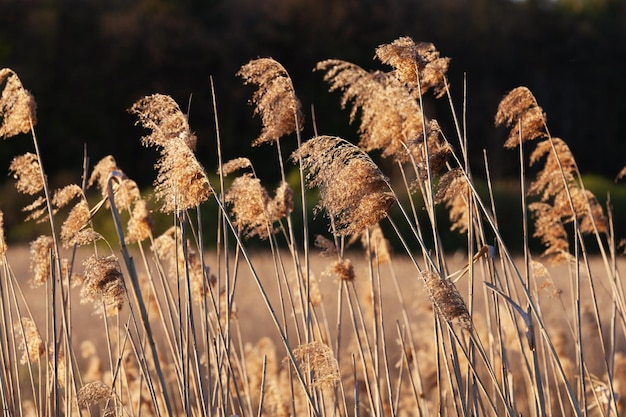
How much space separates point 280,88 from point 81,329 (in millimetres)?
4138

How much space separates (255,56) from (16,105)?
2199 cm

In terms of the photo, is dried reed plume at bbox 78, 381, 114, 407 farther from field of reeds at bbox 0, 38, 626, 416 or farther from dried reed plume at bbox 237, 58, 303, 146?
dried reed plume at bbox 237, 58, 303, 146

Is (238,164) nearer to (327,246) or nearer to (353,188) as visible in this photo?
(327,246)

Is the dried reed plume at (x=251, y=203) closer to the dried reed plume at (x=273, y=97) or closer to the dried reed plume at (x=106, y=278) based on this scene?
the dried reed plume at (x=273, y=97)

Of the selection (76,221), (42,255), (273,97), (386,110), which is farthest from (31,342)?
(386,110)

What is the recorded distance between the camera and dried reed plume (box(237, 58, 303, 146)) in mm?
2461

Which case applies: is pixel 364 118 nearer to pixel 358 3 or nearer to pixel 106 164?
pixel 106 164

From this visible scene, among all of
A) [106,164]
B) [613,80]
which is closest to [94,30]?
[613,80]

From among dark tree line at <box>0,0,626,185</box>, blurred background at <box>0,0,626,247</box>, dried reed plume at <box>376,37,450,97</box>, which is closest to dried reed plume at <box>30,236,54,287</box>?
dried reed plume at <box>376,37,450,97</box>

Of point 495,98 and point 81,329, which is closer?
point 81,329

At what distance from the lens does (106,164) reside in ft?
9.11

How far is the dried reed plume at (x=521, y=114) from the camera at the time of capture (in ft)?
8.04

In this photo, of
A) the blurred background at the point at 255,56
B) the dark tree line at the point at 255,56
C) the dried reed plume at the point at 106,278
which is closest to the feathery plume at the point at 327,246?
the dried reed plume at the point at 106,278

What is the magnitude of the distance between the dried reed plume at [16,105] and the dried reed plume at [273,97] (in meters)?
0.51
